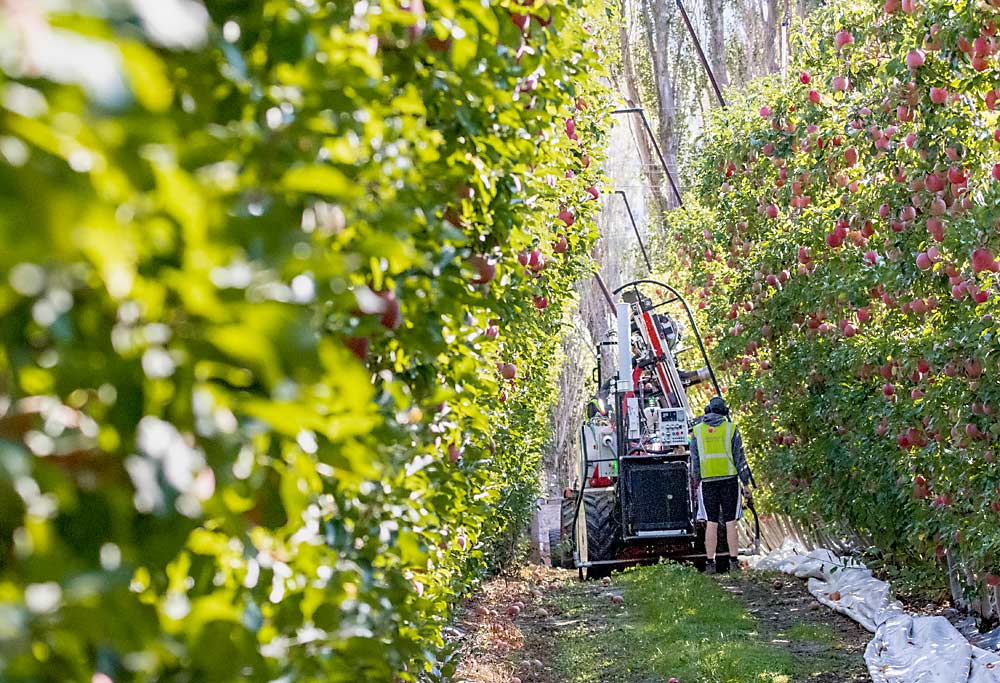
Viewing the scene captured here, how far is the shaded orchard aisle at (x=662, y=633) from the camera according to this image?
308 inches

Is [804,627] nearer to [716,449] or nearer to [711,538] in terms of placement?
[716,449]

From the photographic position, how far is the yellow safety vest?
12.4 metres

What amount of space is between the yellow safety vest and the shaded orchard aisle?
3.78 ft

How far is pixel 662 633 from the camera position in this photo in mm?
9453

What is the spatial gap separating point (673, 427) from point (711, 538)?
4.36 ft

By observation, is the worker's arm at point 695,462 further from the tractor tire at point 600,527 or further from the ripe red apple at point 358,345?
the ripe red apple at point 358,345

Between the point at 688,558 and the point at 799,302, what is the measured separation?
16.4 ft

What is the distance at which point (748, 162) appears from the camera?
36.7 feet

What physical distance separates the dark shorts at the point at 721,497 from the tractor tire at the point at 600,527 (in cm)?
147

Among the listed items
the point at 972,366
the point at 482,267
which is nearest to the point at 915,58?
the point at 972,366

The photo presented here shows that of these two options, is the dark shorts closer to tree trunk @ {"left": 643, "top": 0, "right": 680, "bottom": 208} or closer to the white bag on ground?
the white bag on ground

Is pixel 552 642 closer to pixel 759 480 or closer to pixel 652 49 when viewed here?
pixel 759 480

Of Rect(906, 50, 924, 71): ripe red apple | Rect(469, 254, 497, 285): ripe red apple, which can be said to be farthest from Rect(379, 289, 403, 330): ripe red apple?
Rect(906, 50, 924, 71): ripe red apple

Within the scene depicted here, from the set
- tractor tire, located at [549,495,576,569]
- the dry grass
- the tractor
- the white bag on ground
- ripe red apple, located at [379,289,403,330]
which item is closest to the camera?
ripe red apple, located at [379,289,403,330]
